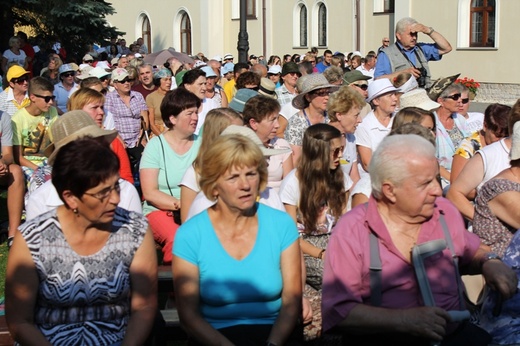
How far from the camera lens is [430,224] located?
4.29 m

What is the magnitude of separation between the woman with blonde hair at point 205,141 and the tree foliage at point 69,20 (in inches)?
793

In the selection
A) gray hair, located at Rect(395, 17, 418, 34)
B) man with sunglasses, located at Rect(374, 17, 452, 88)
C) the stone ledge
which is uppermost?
gray hair, located at Rect(395, 17, 418, 34)

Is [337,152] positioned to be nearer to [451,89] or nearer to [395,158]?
[395,158]

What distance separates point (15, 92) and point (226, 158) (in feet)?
24.0

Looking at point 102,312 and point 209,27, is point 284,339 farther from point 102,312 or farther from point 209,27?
point 209,27

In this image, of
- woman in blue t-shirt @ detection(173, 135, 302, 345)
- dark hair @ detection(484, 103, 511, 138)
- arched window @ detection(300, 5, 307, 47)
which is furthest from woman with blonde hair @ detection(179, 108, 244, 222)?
arched window @ detection(300, 5, 307, 47)

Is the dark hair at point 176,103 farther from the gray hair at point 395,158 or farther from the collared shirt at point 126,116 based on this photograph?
the collared shirt at point 126,116

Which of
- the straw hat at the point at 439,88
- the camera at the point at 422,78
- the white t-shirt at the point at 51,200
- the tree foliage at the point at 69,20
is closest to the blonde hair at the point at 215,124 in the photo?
the white t-shirt at the point at 51,200

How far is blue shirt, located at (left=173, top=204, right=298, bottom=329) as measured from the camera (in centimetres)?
447

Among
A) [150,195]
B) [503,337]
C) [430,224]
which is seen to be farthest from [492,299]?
[150,195]

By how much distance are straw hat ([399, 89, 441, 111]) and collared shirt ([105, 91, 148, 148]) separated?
439 centimetres

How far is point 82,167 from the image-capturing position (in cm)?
420

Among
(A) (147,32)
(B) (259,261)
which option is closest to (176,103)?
(B) (259,261)

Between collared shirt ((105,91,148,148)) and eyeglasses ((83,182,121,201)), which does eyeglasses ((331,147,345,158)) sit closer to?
eyeglasses ((83,182,121,201))
